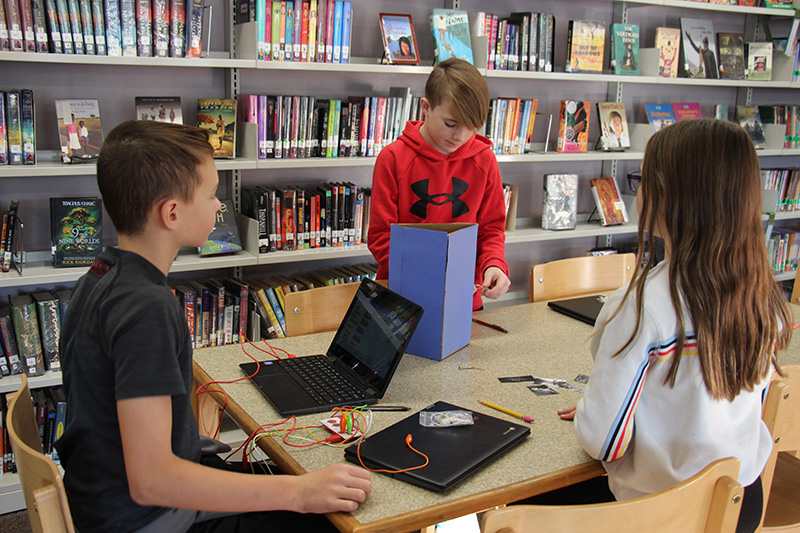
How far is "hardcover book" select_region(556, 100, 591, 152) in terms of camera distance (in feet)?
11.7

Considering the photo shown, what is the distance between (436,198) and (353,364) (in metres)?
0.83

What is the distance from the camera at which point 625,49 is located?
12.0ft

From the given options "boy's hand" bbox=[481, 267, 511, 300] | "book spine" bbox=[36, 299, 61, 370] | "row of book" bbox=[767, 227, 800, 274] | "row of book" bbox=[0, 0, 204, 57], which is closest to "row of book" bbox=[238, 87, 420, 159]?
"row of book" bbox=[0, 0, 204, 57]

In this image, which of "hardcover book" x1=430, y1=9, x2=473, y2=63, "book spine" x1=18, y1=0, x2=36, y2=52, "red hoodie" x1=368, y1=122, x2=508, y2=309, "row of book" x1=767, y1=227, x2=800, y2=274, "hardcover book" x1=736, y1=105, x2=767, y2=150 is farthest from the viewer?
"row of book" x1=767, y1=227, x2=800, y2=274

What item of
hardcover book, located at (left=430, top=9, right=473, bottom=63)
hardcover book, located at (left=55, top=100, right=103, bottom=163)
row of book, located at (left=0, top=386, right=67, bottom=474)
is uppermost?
hardcover book, located at (left=430, top=9, right=473, bottom=63)

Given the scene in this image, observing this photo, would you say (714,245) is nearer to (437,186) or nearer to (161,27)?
(437,186)

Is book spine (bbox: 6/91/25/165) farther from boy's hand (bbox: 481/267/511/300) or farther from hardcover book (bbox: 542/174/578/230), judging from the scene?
hardcover book (bbox: 542/174/578/230)

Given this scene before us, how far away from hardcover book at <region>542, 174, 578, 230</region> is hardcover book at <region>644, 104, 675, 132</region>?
607 mm

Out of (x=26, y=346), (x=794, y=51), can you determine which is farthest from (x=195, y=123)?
(x=794, y=51)

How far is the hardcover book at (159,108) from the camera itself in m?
2.65

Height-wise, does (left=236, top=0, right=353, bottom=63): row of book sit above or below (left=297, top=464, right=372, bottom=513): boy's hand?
above

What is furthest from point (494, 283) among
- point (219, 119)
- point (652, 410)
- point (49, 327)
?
point (49, 327)

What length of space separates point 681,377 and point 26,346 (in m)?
2.23

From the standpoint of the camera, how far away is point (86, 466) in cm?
108
